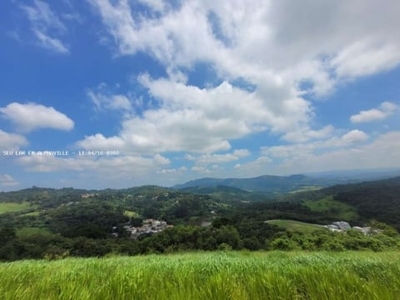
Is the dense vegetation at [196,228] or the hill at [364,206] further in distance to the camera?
the hill at [364,206]

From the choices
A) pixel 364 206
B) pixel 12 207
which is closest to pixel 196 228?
pixel 364 206

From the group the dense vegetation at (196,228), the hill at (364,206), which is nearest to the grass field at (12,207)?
the dense vegetation at (196,228)

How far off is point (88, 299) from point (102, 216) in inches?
5450

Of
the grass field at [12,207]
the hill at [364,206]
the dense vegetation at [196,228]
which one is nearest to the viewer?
the dense vegetation at [196,228]

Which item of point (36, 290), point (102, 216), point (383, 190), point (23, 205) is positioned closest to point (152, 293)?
point (36, 290)

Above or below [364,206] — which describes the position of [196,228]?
above

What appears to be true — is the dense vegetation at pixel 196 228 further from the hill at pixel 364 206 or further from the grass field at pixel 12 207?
the grass field at pixel 12 207

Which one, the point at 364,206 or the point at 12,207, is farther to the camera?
the point at 12,207

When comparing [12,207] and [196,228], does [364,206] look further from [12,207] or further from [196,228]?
[12,207]

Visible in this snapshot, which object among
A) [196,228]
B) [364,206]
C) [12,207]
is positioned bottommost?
[364,206]

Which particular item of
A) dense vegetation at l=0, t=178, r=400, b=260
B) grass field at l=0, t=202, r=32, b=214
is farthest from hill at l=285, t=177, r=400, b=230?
grass field at l=0, t=202, r=32, b=214

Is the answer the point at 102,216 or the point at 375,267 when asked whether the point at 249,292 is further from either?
the point at 102,216

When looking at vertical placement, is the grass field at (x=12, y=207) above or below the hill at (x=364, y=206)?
above

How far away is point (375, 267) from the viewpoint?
15.6 feet
